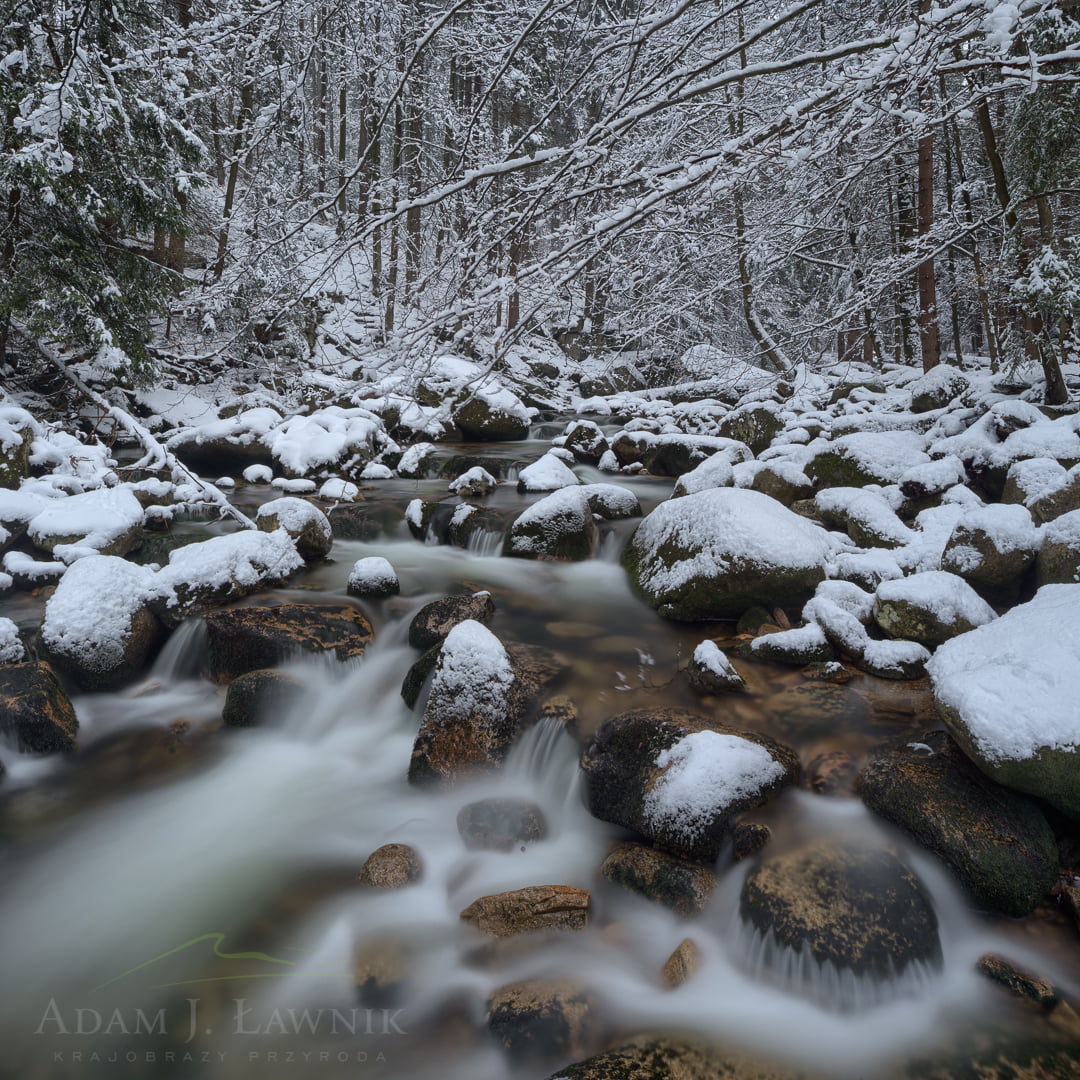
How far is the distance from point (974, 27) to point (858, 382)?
39.4 feet

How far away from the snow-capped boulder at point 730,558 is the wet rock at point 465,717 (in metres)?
2.07

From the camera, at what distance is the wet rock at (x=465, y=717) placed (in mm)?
3705

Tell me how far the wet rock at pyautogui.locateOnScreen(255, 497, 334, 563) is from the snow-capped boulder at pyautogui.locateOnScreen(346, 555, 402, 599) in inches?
40.2

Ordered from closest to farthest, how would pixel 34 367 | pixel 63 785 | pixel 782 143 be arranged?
pixel 782 143 < pixel 63 785 < pixel 34 367

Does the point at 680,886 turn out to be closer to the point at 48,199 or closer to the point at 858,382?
the point at 48,199

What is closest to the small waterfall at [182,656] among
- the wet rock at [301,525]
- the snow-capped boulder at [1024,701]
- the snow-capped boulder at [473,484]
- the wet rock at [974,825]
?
the wet rock at [301,525]

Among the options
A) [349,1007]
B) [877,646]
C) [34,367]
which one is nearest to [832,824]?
[877,646]

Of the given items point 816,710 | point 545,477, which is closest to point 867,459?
point 545,477

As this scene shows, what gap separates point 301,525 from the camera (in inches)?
260

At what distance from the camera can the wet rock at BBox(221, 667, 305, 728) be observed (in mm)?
4305

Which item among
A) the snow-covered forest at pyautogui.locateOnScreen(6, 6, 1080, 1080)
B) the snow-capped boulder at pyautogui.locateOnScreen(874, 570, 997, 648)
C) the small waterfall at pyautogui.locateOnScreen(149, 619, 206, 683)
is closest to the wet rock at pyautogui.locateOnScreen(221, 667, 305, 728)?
the snow-covered forest at pyautogui.locateOnScreen(6, 6, 1080, 1080)

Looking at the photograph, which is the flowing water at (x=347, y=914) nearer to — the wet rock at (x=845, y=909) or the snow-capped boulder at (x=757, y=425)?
the wet rock at (x=845, y=909)

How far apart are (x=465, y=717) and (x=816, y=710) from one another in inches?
88.9

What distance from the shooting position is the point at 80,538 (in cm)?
631
